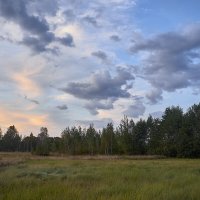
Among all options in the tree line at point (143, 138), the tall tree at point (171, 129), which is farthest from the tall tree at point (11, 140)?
the tall tree at point (171, 129)

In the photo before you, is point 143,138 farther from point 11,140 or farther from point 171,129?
point 11,140

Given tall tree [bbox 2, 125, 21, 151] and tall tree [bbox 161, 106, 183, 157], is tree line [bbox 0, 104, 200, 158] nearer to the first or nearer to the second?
tall tree [bbox 161, 106, 183, 157]

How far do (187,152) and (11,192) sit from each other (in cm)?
8531

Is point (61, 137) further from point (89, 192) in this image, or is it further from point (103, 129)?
point (89, 192)

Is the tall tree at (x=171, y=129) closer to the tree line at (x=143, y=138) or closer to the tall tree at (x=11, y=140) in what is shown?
the tree line at (x=143, y=138)

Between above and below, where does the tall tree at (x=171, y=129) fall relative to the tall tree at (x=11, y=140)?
below

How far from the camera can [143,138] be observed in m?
119

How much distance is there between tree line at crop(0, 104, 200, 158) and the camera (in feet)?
323

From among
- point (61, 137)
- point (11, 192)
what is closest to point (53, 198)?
point (11, 192)

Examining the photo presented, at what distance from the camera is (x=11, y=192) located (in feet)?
46.8

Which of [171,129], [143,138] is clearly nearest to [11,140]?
[143,138]

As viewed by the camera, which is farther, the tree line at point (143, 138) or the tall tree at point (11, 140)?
the tall tree at point (11, 140)

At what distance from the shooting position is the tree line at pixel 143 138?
3875 inches

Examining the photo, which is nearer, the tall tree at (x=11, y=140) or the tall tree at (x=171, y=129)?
the tall tree at (x=171, y=129)
